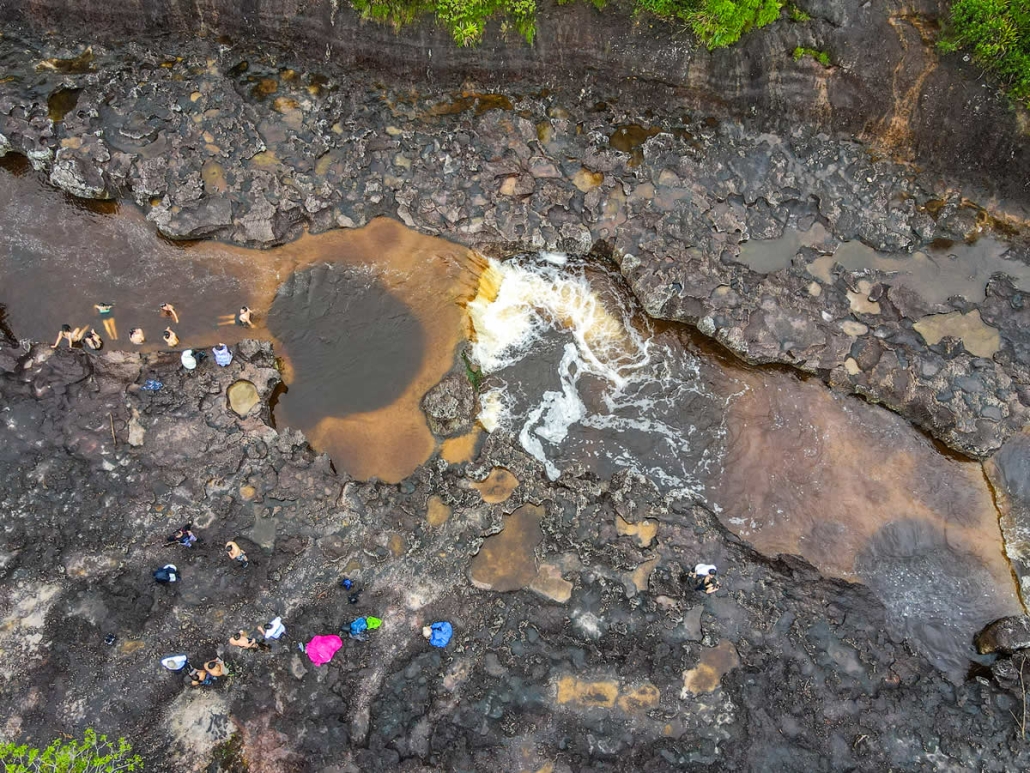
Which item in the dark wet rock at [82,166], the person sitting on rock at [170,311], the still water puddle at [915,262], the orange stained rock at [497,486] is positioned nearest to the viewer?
the orange stained rock at [497,486]

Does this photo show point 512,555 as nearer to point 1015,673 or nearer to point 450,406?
point 450,406

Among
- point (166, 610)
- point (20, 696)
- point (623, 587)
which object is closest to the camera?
point (20, 696)

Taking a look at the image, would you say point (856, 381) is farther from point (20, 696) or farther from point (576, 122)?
point (20, 696)

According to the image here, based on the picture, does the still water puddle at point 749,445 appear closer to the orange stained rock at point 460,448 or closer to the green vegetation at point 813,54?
the orange stained rock at point 460,448

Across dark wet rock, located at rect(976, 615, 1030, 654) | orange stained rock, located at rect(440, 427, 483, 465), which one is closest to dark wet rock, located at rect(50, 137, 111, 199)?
orange stained rock, located at rect(440, 427, 483, 465)

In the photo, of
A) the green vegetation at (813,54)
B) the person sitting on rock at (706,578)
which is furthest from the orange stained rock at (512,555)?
the green vegetation at (813,54)

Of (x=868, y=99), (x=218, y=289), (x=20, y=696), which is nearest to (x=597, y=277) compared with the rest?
(x=868, y=99)

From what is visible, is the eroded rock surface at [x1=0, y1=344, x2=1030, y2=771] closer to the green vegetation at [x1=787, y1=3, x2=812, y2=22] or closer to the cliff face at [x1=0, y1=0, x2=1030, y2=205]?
the cliff face at [x1=0, y1=0, x2=1030, y2=205]
